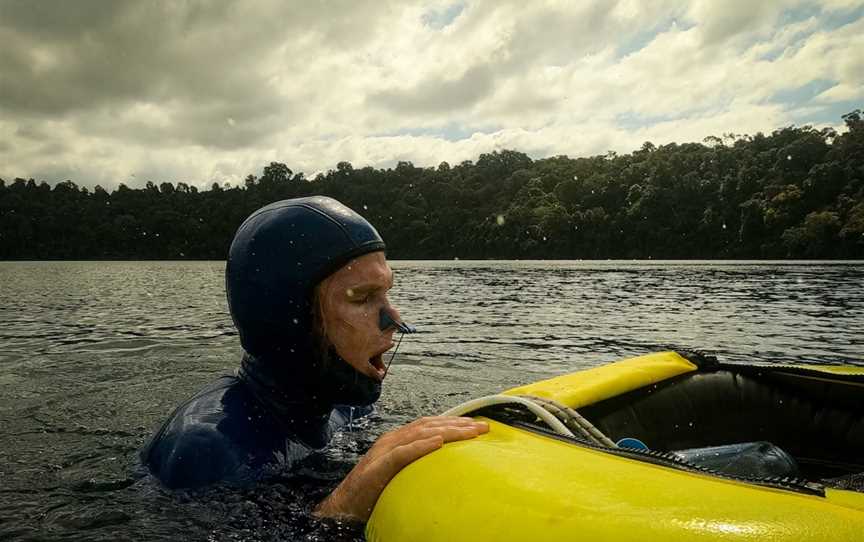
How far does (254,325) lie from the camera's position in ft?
10.2

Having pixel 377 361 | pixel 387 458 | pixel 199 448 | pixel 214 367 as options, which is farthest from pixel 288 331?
pixel 214 367

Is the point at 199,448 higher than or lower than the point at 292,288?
lower

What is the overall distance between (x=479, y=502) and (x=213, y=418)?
161 cm

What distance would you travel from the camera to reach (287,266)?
3.02 m

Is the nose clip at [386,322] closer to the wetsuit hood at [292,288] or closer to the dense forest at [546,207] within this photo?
the wetsuit hood at [292,288]

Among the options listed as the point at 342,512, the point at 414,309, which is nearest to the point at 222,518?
the point at 342,512

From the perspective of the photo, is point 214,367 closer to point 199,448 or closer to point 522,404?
point 199,448

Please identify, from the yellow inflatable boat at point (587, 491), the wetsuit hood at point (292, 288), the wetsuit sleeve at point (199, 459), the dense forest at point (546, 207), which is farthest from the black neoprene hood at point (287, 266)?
the dense forest at point (546, 207)

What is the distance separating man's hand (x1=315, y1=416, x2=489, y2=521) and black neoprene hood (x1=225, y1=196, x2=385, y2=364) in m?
0.77

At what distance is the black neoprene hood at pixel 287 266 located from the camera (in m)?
3.02

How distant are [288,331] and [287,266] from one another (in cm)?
32

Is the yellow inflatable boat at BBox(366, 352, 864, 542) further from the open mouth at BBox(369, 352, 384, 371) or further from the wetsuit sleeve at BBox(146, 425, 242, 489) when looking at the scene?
the wetsuit sleeve at BBox(146, 425, 242, 489)

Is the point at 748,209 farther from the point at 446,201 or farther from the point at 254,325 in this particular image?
the point at 254,325

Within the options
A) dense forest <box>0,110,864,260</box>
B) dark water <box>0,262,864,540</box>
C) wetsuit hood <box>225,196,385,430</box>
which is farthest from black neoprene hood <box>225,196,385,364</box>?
dense forest <box>0,110,864,260</box>
